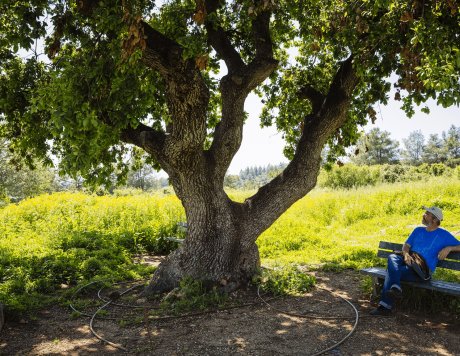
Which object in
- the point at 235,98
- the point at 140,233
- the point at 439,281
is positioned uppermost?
the point at 235,98

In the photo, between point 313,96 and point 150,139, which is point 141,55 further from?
point 313,96

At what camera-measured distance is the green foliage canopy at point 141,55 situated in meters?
5.20

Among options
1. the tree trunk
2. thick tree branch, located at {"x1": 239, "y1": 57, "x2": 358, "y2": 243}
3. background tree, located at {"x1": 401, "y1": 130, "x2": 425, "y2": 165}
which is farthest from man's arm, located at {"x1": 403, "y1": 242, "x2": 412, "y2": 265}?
background tree, located at {"x1": 401, "y1": 130, "x2": 425, "y2": 165}

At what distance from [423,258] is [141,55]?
5122 millimetres

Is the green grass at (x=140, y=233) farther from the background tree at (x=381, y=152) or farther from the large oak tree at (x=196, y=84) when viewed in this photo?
the background tree at (x=381, y=152)

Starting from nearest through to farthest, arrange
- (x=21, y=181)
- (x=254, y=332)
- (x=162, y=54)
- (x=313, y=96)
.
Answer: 1. (x=254, y=332)
2. (x=162, y=54)
3. (x=313, y=96)
4. (x=21, y=181)

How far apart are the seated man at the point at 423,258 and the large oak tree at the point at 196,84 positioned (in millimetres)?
1921

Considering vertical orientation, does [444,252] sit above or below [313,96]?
below

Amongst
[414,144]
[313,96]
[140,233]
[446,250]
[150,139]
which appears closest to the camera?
[446,250]

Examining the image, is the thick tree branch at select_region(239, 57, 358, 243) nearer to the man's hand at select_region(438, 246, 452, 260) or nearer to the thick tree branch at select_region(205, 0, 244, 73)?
the thick tree branch at select_region(205, 0, 244, 73)

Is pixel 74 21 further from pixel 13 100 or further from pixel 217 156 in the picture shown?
pixel 217 156

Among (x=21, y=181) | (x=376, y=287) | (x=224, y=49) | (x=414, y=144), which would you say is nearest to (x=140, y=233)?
(x=224, y=49)

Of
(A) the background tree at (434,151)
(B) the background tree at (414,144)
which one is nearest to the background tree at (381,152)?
(A) the background tree at (434,151)

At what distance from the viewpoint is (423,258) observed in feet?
18.9
